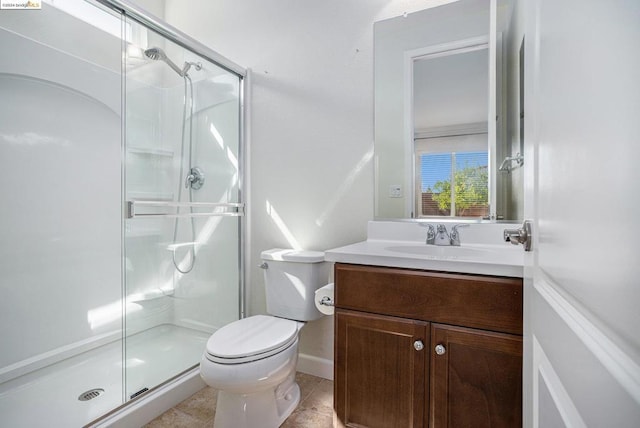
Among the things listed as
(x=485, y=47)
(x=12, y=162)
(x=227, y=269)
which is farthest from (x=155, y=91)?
(x=485, y=47)

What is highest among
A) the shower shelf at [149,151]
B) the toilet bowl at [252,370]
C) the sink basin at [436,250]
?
the shower shelf at [149,151]

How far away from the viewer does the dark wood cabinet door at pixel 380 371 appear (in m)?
1.17

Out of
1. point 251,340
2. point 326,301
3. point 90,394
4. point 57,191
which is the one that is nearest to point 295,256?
point 326,301

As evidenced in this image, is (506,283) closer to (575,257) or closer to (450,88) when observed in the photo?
(575,257)

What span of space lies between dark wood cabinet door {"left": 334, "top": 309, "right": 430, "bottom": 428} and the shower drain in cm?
126

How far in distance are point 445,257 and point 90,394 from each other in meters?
1.87

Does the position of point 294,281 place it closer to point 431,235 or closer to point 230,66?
point 431,235

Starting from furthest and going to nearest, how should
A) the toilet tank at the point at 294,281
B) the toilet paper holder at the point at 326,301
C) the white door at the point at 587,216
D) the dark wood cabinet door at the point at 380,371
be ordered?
the toilet tank at the point at 294,281, the toilet paper holder at the point at 326,301, the dark wood cabinet door at the point at 380,371, the white door at the point at 587,216

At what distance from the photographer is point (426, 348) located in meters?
1.16

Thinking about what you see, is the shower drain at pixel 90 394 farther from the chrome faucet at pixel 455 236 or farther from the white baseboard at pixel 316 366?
the chrome faucet at pixel 455 236

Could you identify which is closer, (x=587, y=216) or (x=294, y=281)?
(x=587, y=216)

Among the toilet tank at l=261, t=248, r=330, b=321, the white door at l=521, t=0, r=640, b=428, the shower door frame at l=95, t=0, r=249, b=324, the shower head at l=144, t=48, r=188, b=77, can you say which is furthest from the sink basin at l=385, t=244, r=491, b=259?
the shower head at l=144, t=48, r=188, b=77

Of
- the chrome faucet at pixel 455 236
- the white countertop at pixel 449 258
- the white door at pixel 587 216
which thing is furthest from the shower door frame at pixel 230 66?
the white door at pixel 587 216

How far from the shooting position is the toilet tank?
181cm
